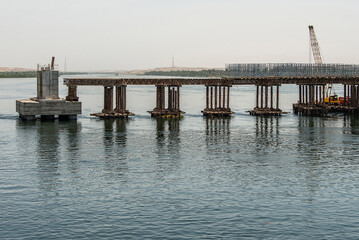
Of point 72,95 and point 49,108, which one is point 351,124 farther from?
point 49,108

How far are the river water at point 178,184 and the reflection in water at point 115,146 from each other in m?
0.13

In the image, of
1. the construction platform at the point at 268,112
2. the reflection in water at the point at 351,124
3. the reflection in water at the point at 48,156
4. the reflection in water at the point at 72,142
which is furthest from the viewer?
the construction platform at the point at 268,112

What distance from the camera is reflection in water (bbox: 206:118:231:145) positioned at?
8006cm

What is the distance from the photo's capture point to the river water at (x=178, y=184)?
39188 millimetres

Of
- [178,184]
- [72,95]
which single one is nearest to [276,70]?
[72,95]

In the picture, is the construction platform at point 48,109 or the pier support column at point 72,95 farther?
the pier support column at point 72,95

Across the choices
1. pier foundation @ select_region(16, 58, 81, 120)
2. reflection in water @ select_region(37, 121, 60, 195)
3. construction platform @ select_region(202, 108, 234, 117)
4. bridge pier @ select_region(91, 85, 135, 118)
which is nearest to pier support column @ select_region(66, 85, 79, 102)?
pier foundation @ select_region(16, 58, 81, 120)

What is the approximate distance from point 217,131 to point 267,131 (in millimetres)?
8297

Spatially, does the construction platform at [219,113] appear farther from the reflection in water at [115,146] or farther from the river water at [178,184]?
the river water at [178,184]

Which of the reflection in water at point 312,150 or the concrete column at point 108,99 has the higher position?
the concrete column at point 108,99

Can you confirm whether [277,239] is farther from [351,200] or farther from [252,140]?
[252,140]

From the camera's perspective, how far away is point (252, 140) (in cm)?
8031

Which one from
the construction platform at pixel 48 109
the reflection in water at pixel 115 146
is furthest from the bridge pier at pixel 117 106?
the construction platform at pixel 48 109

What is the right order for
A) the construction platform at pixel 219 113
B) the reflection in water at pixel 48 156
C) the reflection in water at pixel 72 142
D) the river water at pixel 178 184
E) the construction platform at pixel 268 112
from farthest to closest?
the construction platform at pixel 268 112, the construction platform at pixel 219 113, the reflection in water at pixel 72 142, the reflection in water at pixel 48 156, the river water at pixel 178 184
